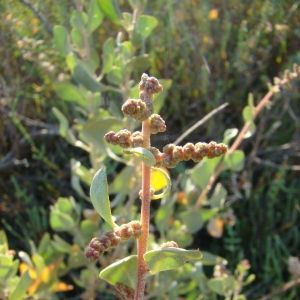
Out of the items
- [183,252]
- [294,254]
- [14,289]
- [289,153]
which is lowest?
[294,254]

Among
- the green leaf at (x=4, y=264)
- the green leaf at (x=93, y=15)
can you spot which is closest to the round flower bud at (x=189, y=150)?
the green leaf at (x=4, y=264)

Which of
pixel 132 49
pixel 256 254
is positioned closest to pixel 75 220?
pixel 132 49

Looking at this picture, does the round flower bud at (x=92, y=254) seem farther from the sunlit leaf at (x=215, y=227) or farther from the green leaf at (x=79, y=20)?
the sunlit leaf at (x=215, y=227)

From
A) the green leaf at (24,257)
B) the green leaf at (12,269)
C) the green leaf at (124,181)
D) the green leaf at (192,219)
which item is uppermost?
the green leaf at (12,269)

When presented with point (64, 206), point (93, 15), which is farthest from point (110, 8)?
point (64, 206)

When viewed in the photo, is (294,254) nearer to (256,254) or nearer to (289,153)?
(256,254)

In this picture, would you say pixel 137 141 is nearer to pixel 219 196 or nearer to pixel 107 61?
pixel 107 61
